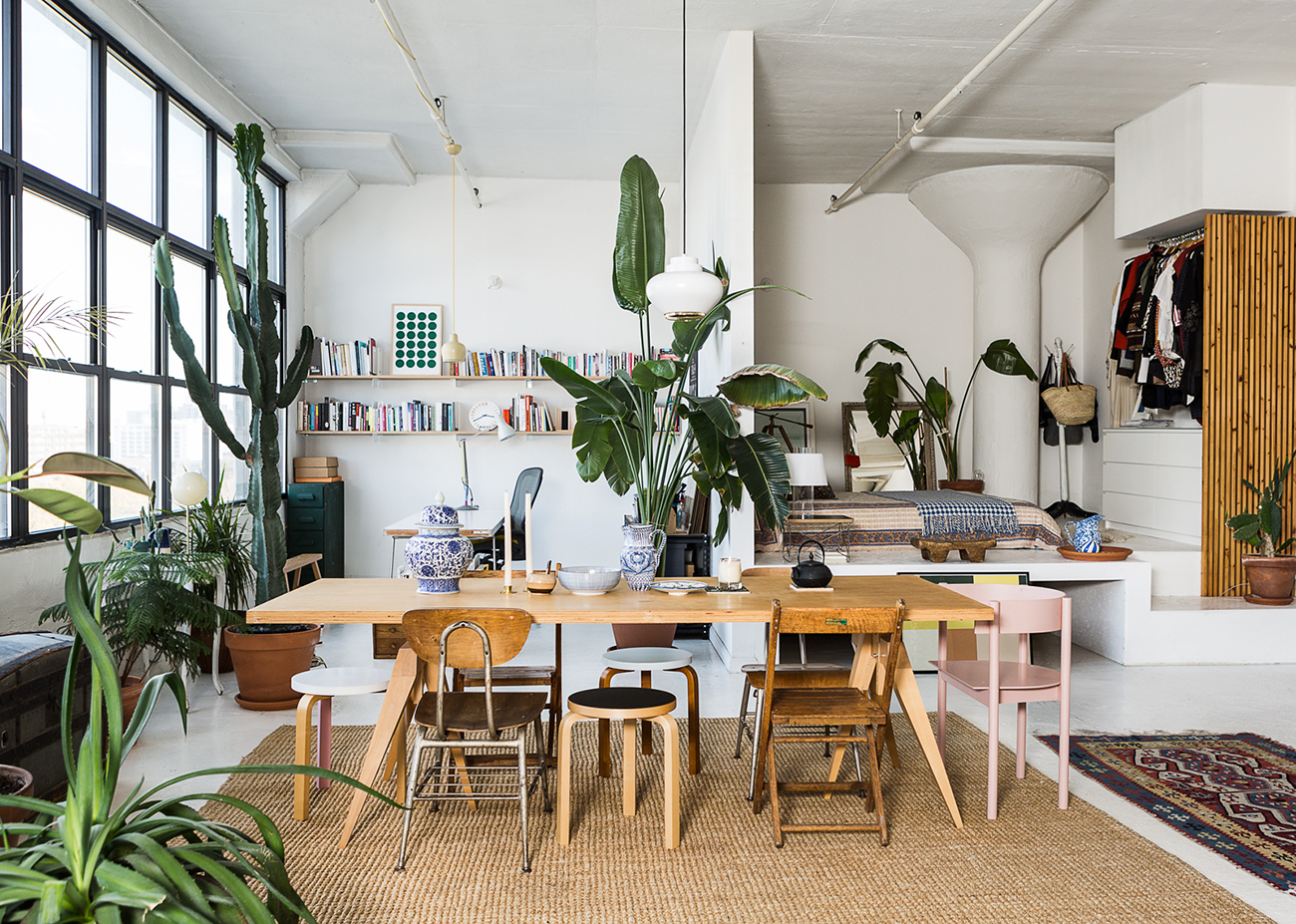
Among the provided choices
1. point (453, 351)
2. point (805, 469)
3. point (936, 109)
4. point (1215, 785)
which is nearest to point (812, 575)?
point (1215, 785)

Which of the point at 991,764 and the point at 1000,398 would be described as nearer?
the point at 991,764

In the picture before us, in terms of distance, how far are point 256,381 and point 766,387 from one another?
2.62 m

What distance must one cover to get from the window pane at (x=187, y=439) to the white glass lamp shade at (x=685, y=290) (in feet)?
10.2

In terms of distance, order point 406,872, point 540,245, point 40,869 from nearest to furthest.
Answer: point 40,869, point 406,872, point 540,245

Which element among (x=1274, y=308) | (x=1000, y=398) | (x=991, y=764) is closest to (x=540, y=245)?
(x=1000, y=398)

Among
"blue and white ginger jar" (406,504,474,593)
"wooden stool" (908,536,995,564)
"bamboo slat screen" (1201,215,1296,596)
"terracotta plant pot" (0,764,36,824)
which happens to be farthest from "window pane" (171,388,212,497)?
"bamboo slat screen" (1201,215,1296,596)

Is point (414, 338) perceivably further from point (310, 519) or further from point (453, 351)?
point (310, 519)

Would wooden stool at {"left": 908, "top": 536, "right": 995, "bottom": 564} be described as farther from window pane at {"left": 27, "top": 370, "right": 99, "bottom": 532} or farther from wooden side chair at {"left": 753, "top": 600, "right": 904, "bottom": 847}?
window pane at {"left": 27, "top": 370, "right": 99, "bottom": 532}

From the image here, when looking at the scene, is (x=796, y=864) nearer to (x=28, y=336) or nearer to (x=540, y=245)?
(x=28, y=336)

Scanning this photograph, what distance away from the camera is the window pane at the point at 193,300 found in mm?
5770

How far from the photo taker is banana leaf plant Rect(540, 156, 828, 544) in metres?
4.50

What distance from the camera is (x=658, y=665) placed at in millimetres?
3416

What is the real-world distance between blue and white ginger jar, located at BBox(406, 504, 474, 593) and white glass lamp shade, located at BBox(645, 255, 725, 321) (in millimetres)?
1355

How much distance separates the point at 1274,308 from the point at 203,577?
6324 millimetres
